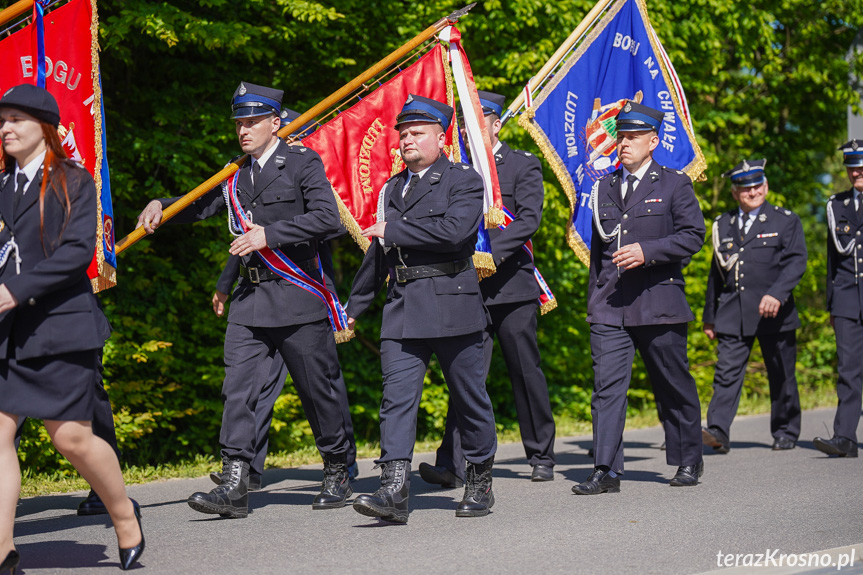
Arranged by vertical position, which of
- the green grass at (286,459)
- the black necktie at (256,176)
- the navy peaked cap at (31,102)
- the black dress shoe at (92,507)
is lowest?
the green grass at (286,459)

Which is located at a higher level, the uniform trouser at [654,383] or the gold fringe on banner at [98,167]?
the gold fringe on banner at [98,167]

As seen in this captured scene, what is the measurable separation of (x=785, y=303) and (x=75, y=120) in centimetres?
571

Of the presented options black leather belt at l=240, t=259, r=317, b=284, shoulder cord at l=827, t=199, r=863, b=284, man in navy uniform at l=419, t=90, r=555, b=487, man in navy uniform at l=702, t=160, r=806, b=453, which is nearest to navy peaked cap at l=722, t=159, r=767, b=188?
man in navy uniform at l=702, t=160, r=806, b=453

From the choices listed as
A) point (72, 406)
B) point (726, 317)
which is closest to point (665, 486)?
point (726, 317)

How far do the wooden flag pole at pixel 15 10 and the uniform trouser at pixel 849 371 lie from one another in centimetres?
613

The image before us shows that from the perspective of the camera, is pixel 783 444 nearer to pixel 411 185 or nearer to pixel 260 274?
pixel 411 185

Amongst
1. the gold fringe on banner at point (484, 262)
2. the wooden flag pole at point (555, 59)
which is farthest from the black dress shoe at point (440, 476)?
the wooden flag pole at point (555, 59)

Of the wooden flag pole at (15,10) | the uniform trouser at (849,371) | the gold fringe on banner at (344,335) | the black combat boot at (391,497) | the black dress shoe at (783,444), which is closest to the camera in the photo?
the black combat boot at (391,497)

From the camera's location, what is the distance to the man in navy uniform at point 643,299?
266 inches

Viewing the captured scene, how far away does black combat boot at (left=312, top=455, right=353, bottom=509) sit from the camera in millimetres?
6203

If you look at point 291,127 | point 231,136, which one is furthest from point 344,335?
point 231,136

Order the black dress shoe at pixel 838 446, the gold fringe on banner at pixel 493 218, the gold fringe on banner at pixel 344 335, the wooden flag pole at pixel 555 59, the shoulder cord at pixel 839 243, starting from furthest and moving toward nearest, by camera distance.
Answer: the shoulder cord at pixel 839 243, the black dress shoe at pixel 838 446, the wooden flag pole at pixel 555 59, the gold fringe on banner at pixel 493 218, the gold fringe on banner at pixel 344 335

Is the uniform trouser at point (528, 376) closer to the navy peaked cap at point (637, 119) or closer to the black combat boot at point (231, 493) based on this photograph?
the navy peaked cap at point (637, 119)

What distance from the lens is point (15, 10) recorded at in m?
5.57
